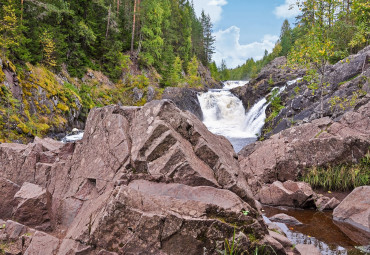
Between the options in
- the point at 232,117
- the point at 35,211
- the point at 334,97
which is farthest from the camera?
the point at 232,117

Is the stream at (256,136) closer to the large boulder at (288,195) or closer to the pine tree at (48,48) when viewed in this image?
the large boulder at (288,195)

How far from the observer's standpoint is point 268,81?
107ft

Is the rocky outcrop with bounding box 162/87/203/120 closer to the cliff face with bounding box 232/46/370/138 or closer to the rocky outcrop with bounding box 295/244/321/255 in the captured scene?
the cliff face with bounding box 232/46/370/138

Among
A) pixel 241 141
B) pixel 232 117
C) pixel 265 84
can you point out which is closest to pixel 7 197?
pixel 241 141

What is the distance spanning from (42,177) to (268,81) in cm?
3043

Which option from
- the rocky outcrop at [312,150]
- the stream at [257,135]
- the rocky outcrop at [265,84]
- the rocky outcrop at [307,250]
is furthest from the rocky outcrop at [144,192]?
the rocky outcrop at [265,84]

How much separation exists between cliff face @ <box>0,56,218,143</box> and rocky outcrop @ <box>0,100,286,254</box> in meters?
10.8

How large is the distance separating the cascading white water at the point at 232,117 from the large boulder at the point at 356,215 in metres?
14.0

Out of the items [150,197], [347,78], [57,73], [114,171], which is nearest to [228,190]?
[150,197]

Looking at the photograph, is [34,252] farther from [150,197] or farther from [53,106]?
[53,106]

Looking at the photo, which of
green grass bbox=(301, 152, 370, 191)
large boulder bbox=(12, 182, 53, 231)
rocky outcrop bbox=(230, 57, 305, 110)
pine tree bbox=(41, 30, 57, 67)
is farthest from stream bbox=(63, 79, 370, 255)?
pine tree bbox=(41, 30, 57, 67)

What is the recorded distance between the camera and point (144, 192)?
15.4ft

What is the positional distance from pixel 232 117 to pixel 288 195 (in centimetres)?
2425

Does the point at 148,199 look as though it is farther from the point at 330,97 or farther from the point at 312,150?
the point at 330,97
